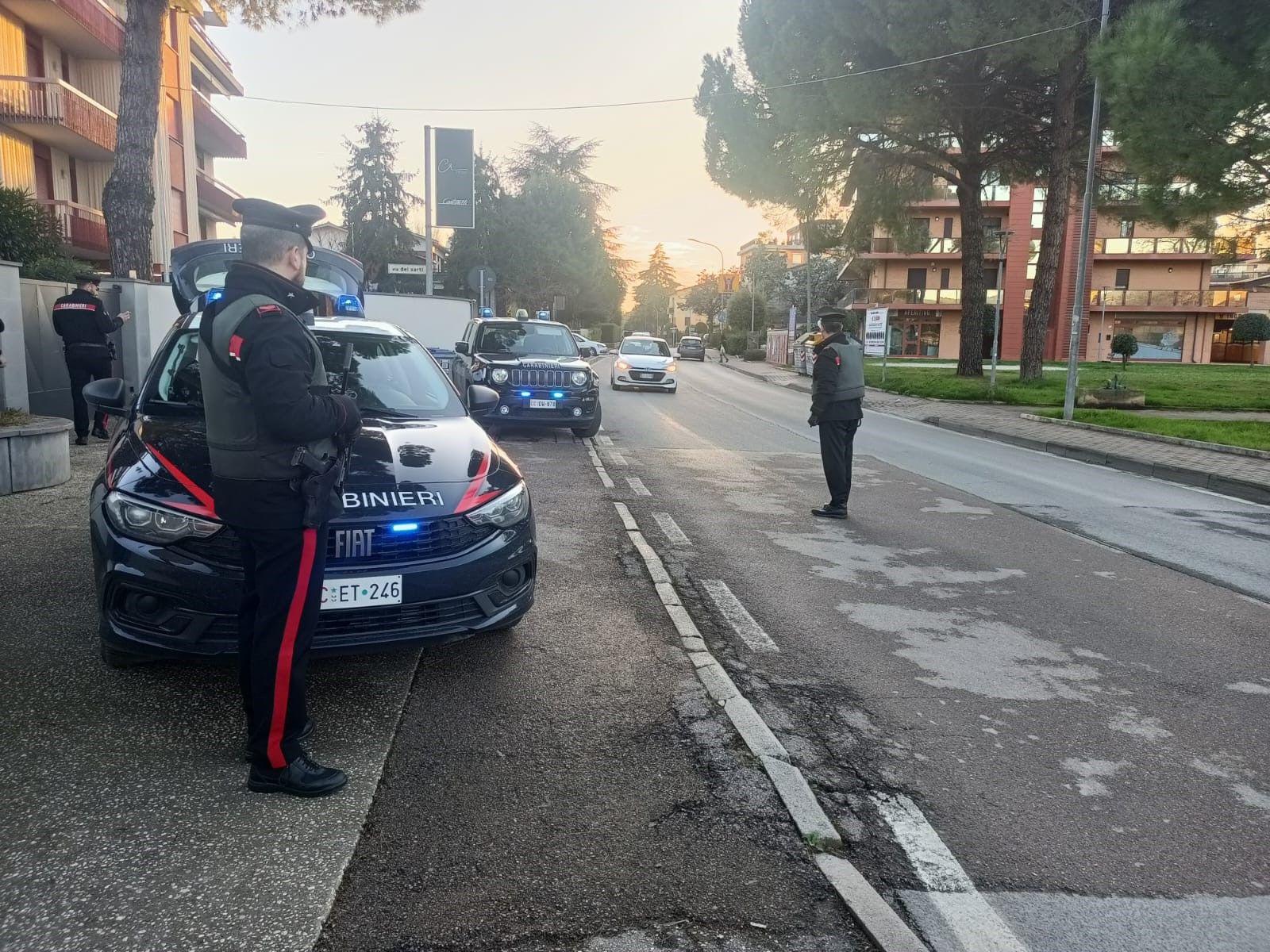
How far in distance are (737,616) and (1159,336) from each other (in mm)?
62161

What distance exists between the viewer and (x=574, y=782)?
11.1 feet

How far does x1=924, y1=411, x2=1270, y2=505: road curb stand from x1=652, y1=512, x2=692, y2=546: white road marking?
24.3 ft

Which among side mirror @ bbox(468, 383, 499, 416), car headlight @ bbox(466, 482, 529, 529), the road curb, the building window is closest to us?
car headlight @ bbox(466, 482, 529, 529)

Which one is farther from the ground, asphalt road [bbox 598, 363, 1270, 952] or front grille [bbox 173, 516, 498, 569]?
front grille [bbox 173, 516, 498, 569]

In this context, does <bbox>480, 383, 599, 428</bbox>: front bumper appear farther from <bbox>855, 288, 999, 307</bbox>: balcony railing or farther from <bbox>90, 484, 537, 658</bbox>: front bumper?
<bbox>855, 288, 999, 307</bbox>: balcony railing

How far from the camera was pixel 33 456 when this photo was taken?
841 centimetres

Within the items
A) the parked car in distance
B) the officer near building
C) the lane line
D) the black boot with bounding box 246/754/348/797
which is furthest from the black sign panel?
the parked car in distance

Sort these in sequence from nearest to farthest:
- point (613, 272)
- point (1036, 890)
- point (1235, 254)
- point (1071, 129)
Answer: point (1036, 890), point (1235, 254), point (1071, 129), point (613, 272)

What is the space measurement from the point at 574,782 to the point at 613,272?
75.8 meters

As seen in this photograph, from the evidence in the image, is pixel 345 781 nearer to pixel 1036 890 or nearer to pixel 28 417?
pixel 1036 890

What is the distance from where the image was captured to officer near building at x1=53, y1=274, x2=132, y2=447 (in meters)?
10.7

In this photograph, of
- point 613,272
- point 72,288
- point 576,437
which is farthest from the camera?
point 613,272

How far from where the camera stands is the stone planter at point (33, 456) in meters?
8.20

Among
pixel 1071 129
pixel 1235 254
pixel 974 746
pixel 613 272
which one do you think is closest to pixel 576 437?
pixel 974 746
